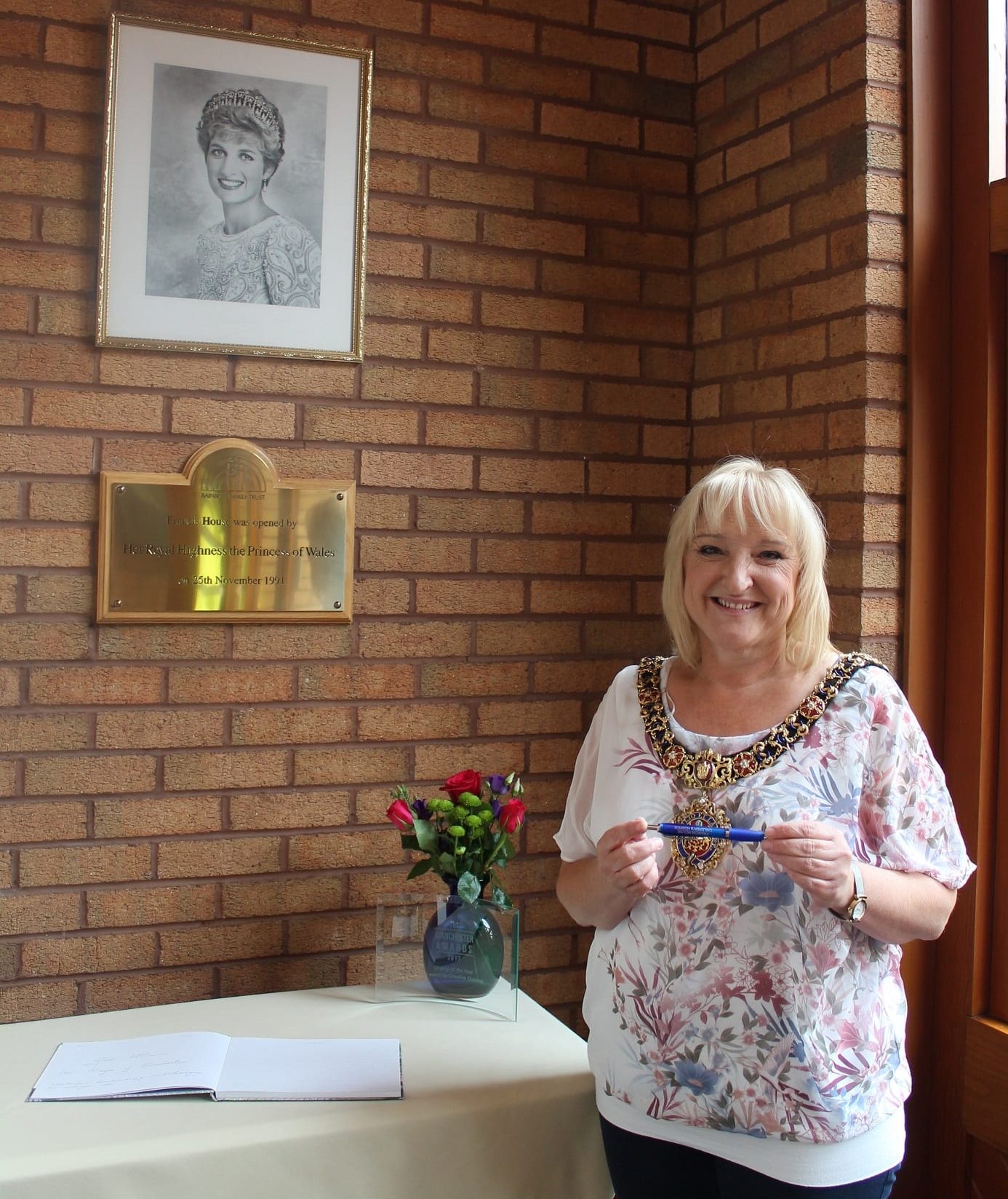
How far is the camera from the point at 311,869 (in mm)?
2355

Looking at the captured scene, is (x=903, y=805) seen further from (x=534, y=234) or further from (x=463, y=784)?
(x=534, y=234)

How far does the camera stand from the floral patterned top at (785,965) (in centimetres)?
151

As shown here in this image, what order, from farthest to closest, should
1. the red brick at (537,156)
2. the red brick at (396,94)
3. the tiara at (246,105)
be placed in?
the red brick at (537,156)
the red brick at (396,94)
the tiara at (246,105)

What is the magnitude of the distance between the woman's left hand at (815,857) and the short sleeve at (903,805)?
0.11m

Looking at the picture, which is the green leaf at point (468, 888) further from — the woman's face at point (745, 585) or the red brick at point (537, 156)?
the red brick at point (537, 156)

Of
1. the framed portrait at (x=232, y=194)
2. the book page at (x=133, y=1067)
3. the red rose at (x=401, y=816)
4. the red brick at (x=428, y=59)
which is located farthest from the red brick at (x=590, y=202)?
the book page at (x=133, y=1067)

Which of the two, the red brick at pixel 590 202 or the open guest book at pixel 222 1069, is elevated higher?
the red brick at pixel 590 202

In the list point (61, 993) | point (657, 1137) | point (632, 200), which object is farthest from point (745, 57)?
point (61, 993)

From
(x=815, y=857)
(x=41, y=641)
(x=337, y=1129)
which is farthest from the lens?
(x=41, y=641)

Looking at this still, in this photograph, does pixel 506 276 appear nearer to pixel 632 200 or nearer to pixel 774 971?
A: pixel 632 200

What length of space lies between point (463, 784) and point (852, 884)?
2.86 feet

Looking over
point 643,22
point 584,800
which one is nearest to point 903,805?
point 584,800

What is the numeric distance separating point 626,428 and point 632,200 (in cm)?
50

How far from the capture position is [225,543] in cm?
226
